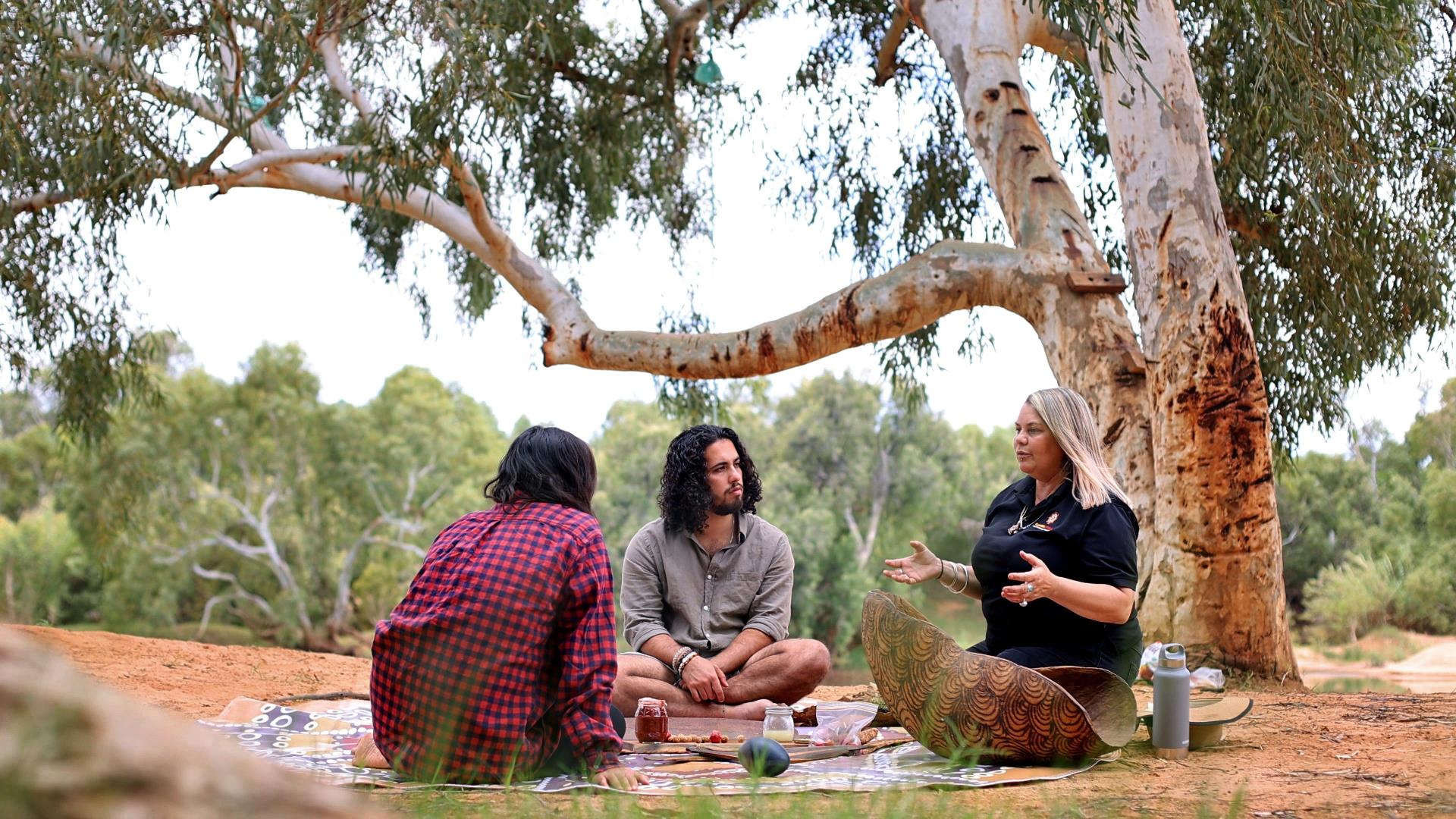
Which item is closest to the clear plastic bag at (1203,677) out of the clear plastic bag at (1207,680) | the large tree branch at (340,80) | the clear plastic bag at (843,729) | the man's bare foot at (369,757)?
the clear plastic bag at (1207,680)

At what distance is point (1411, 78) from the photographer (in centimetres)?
779

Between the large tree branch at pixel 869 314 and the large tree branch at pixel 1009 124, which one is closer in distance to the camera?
the large tree branch at pixel 869 314

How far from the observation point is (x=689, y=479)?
4.48m

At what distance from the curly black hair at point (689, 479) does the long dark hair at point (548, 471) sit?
1146 mm

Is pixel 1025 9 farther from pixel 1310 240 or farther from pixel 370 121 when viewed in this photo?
pixel 370 121

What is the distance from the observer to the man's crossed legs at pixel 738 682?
4.29 meters

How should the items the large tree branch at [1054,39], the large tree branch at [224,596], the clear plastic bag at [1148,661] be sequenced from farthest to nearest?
1. the large tree branch at [224,596]
2. the large tree branch at [1054,39]
3. the clear plastic bag at [1148,661]

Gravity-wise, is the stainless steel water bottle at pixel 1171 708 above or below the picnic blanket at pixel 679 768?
above

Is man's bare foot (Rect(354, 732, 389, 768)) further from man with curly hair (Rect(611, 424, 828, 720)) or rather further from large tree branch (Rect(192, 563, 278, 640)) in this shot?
large tree branch (Rect(192, 563, 278, 640))

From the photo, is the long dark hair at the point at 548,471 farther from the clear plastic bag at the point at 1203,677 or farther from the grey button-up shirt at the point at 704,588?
the clear plastic bag at the point at 1203,677

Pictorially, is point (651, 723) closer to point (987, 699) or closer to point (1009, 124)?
point (987, 699)

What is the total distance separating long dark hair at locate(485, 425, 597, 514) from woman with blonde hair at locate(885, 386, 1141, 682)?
0.83m

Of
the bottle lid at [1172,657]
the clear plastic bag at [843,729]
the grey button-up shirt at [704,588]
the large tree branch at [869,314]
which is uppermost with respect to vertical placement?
the large tree branch at [869,314]

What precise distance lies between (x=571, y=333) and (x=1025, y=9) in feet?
11.2
